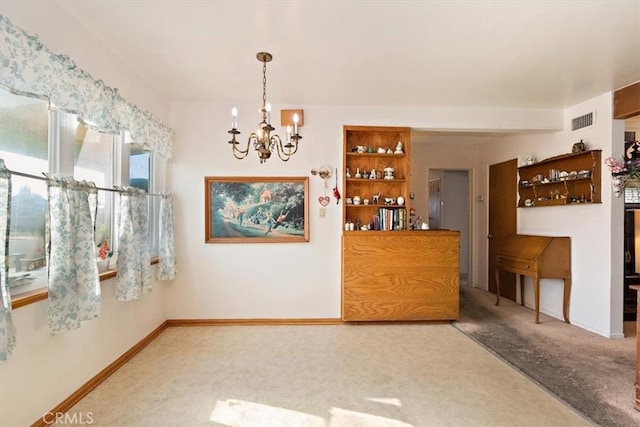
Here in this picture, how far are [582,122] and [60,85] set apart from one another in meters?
4.85

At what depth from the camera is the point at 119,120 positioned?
2.50 meters

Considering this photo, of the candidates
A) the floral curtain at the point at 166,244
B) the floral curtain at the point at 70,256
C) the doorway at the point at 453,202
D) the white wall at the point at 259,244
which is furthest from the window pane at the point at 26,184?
the doorway at the point at 453,202

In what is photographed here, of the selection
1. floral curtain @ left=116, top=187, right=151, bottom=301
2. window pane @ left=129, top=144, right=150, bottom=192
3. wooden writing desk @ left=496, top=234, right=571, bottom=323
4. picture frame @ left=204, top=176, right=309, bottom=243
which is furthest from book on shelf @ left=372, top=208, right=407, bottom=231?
window pane @ left=129, top=144, right=150, bottom=192

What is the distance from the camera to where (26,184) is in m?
1.78

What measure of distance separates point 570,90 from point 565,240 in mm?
1672

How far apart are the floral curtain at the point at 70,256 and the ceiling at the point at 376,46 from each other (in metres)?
1.19

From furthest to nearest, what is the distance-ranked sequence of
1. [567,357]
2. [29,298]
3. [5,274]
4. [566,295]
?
[566,295]
[567,357]
[29,298]
[5,274]

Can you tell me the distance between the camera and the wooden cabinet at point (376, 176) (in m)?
3.71

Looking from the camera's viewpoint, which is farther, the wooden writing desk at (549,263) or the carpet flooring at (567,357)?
the wooden writing desk at (549,263)

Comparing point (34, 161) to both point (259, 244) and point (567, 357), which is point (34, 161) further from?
point (567, 357)

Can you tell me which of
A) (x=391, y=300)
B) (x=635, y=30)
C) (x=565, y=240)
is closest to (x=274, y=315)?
(x=391, y=300)

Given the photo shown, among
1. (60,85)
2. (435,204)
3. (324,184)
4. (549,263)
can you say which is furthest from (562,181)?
(60,85)

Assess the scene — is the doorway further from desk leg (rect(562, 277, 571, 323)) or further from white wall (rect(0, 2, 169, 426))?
white wall (rect(0, 2, 169, 426))

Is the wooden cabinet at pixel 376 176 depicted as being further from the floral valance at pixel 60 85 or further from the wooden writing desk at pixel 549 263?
the floral valance at pixel 60 85
